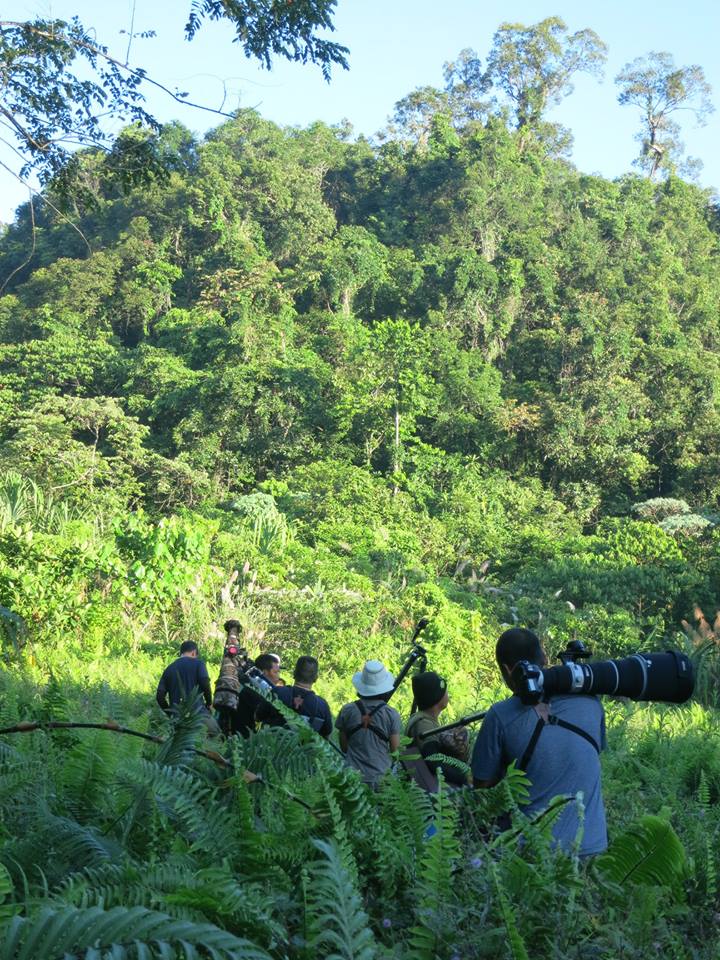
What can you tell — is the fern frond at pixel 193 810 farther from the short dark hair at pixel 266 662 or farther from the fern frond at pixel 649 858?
the short dark hair at pixel 266 662

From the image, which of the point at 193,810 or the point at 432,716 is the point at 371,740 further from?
the point at 193,810

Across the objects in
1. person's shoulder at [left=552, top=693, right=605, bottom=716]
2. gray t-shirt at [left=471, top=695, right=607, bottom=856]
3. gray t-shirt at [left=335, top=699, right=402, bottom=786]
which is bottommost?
gray t-shirt at [left=335, top=699, right=402, bottom=786]

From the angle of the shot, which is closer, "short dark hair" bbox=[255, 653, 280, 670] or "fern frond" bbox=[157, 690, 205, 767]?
"fern frond" bbox=[157, 690, 205, 767]

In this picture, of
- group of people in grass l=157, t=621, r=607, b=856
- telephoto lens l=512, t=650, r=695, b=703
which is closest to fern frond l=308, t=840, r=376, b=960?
group of people in grass l=157, t=621, r=607, b=856

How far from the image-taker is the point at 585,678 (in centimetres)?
271

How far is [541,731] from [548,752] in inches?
2.2

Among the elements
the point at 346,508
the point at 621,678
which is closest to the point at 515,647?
the point at 621,678

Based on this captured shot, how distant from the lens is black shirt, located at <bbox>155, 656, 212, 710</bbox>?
252 inches

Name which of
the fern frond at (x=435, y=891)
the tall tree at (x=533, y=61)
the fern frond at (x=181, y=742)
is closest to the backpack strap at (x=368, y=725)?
the fern frond at (x=181, y=742)

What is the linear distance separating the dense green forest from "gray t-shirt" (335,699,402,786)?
3.01ft

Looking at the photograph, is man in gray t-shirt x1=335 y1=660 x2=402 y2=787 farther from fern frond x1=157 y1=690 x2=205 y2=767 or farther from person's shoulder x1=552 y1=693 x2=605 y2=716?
fern frond x1=157 y1=690 x2=205 y2=767

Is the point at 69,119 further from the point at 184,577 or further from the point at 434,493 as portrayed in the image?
the point at 434,493

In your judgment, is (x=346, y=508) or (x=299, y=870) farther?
(x=346, y=508)

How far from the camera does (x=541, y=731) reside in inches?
111
